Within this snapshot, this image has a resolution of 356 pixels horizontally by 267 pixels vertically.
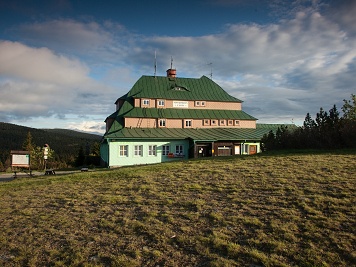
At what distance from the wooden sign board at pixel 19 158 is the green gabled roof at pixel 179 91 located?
53.1 ft

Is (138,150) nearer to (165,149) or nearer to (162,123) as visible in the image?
(165,149)

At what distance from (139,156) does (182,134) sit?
6.01 meters

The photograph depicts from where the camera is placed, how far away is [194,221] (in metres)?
8.86

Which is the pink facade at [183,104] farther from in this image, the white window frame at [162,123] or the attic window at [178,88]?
the white window frame at [162,123]

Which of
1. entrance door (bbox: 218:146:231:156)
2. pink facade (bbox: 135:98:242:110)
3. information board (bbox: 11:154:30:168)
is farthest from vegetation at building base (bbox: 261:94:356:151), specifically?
information board (bbox: 11:154:30:168)

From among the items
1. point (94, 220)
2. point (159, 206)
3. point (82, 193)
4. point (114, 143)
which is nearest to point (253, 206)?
point (159, 206)

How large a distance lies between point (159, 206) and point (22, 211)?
17.0 ft

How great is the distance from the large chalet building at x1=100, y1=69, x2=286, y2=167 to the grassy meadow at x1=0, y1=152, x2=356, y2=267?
63.5 ft

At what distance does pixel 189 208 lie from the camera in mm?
10008

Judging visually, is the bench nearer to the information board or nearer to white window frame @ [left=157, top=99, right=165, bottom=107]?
the information board

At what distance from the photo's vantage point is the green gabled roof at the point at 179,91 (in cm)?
4088

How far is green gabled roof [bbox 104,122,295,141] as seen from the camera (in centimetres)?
3381

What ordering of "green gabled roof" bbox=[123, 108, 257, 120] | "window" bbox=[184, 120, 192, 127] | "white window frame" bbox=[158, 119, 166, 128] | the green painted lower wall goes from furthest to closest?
"window" bbox=[184, 120, 192, 127] < "white window frame" bbox=[158, 119, 166, 128] < "green gabled roof" bbox=[123, 108, 257, 120] < the green painted lower wall

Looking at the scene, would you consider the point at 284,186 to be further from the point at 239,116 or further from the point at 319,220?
the point at 239,116
